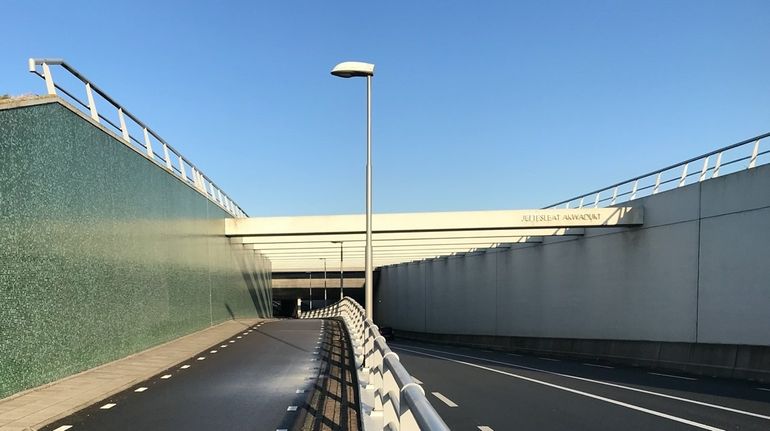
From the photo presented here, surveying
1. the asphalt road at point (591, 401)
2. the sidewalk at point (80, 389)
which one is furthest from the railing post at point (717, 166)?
the sidewalk at point (80, 389)

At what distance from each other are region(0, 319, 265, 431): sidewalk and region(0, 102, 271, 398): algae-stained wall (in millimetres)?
242

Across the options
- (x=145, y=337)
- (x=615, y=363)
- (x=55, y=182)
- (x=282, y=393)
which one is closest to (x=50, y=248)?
(x=55, y=182)

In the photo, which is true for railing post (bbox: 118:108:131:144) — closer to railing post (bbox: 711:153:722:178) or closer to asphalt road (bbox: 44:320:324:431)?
asphalt road (bbox: 44:320:324:431)

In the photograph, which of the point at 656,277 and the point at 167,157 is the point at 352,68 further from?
the point at 656,277

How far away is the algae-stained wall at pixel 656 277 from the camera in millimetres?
15219

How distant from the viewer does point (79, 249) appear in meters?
11.0

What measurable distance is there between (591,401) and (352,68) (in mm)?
9328

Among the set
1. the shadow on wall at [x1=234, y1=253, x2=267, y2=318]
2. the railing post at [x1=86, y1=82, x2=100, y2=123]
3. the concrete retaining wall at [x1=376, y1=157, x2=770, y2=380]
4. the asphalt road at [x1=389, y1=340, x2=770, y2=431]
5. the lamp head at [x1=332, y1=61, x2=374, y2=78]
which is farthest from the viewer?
the shadow on wall at [x1=234, y1=253, x2=267, y2=318]

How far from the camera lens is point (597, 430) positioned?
776 cm

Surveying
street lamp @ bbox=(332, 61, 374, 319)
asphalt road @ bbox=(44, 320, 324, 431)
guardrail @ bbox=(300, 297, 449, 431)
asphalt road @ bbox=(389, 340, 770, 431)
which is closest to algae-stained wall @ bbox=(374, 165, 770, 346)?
asphalt road @ bbox=(389, 340, 770, 431)

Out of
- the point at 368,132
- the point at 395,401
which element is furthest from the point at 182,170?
the point at 395,401

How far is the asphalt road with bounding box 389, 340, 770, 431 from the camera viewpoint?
327 inches

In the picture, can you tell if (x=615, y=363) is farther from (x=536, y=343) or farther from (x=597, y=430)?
(x=597, y=430)

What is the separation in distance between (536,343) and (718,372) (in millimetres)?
12766
